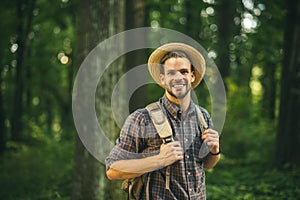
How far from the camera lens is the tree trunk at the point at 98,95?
21.4ft

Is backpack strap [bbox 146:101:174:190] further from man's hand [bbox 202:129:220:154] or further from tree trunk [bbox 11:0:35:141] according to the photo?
tree trunk [bbox 11:0:35:141]

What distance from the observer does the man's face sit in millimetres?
2879

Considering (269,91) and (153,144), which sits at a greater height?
(269,91)

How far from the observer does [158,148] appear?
2.80 m

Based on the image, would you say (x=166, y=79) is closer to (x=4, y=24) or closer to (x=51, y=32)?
(x=4, y=24)

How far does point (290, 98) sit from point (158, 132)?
7959mm

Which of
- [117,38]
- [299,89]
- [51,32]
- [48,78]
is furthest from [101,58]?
[48,78]

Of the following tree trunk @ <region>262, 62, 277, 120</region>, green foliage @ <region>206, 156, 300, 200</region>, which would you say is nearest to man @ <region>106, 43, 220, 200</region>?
green foliage @ <region>206, 156, 300, 200</region>

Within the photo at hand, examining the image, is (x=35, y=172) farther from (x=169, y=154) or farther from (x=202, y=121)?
(x=169, y=154)

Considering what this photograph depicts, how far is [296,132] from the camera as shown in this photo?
9.77 meters

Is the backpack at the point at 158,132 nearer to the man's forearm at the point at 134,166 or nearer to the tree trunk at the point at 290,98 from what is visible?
the man's forearm at the point at 134,166

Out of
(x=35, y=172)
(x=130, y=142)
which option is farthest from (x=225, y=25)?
(x=130, y=142)

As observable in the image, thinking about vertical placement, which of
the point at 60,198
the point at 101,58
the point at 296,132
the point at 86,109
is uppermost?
the point at 101,58

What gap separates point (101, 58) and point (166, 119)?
386 centimetres
